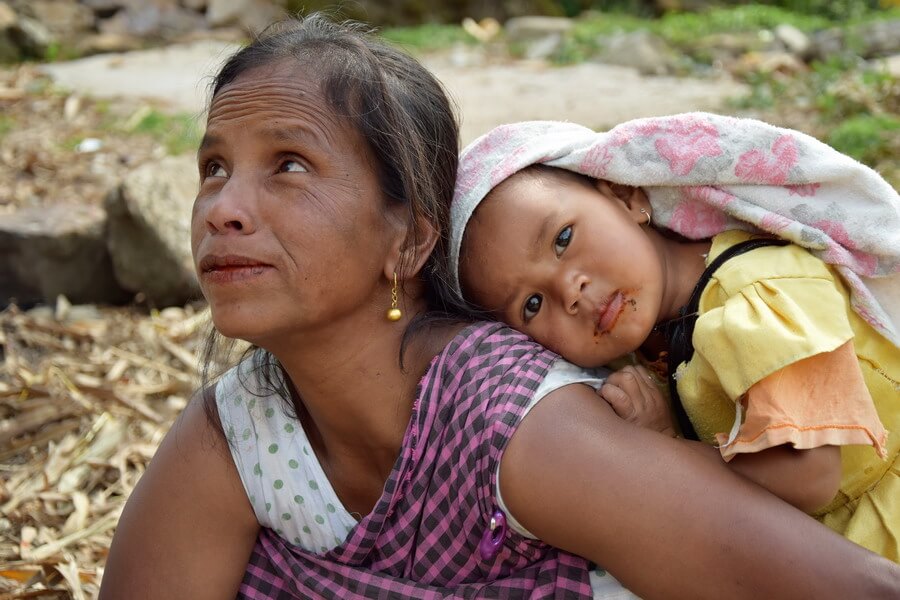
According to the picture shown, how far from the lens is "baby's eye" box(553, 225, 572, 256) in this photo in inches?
86.7

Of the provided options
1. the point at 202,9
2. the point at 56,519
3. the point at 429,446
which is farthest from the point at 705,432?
the point at 202,9

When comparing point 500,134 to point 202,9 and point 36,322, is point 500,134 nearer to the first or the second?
point 36,322

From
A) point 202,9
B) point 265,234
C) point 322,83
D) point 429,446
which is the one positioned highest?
point 322,83

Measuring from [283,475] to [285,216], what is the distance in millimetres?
601

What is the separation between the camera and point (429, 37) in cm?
1282

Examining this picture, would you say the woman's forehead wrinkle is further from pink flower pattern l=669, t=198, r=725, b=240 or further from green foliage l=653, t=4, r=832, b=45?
green foliage l=653, t=4, r=832, b=45

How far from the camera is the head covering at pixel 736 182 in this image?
2.09 metres

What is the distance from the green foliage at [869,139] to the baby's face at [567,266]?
137 inches

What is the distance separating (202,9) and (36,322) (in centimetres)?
1023

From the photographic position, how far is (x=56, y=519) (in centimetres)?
329

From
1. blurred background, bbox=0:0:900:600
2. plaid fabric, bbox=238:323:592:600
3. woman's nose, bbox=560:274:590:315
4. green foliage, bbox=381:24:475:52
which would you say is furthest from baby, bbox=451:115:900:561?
green foliage, bbox=381:24:475:52

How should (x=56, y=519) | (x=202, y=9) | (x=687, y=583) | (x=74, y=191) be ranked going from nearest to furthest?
(x=687, y=583) < (x=56, y=519) < (x=74, y=191) < (x=202, y=9)

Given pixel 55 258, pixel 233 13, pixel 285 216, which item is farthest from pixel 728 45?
pixel 285 216

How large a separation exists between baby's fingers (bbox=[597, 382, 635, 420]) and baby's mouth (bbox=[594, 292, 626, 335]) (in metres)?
0.16
